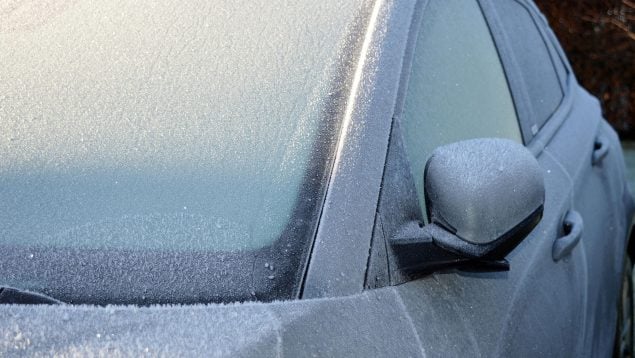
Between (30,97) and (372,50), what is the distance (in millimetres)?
608

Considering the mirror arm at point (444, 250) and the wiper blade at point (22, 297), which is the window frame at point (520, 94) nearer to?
the mirror arm at point (444, 250)

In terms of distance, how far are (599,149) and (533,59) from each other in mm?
348

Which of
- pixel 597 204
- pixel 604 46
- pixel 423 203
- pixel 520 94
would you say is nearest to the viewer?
pixel 423 203

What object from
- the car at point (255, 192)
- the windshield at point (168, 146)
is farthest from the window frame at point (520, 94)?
the windshield at point (168, 146)

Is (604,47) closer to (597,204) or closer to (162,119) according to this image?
(597,204)

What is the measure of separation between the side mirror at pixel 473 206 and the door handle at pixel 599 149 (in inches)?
53.6

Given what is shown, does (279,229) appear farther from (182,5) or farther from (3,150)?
(182,5)

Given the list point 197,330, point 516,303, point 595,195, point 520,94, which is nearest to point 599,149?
point 595,195

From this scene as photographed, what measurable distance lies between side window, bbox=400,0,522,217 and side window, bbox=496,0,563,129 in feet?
0.77

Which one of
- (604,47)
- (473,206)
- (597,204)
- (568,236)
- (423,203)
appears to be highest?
(473,206)

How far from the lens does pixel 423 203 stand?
1.69m

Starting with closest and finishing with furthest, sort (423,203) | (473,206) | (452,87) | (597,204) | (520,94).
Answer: (473,206)
(423,203)
(452,87)
(520,94)
(597,204)

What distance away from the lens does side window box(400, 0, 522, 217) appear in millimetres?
1722

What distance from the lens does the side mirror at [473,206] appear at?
4.69 feet
